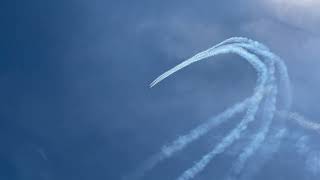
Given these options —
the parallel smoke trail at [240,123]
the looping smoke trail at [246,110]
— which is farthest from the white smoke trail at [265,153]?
the parallel smoke trail at [240,123]

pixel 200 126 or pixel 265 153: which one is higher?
pixel 200 126

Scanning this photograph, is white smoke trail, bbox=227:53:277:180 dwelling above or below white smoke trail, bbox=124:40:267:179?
below

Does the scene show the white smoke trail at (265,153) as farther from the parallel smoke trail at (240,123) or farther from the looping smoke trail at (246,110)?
the parallel smoke trail at (240,123)

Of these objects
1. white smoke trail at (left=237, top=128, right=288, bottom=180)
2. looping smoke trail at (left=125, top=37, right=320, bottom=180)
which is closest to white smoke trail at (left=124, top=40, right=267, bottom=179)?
looping smoke trail at (left=125, top=37, right=320, bottom=180)

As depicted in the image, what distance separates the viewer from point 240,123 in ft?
13.0

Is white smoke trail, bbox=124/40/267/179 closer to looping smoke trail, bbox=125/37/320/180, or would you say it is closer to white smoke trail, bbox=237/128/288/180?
looping smoke trail, bbox=125/37/320/180

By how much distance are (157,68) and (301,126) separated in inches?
39.3

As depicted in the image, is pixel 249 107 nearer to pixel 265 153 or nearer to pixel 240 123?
pixel 240 123

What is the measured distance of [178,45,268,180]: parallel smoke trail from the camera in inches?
154

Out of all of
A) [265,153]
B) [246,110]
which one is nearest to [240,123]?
[246,110]

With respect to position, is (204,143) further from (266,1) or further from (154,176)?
(266,1)

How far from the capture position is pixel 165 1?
4.04 m

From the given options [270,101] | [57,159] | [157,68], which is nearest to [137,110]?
[157,68]

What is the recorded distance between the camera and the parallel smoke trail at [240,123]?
12.8ft
